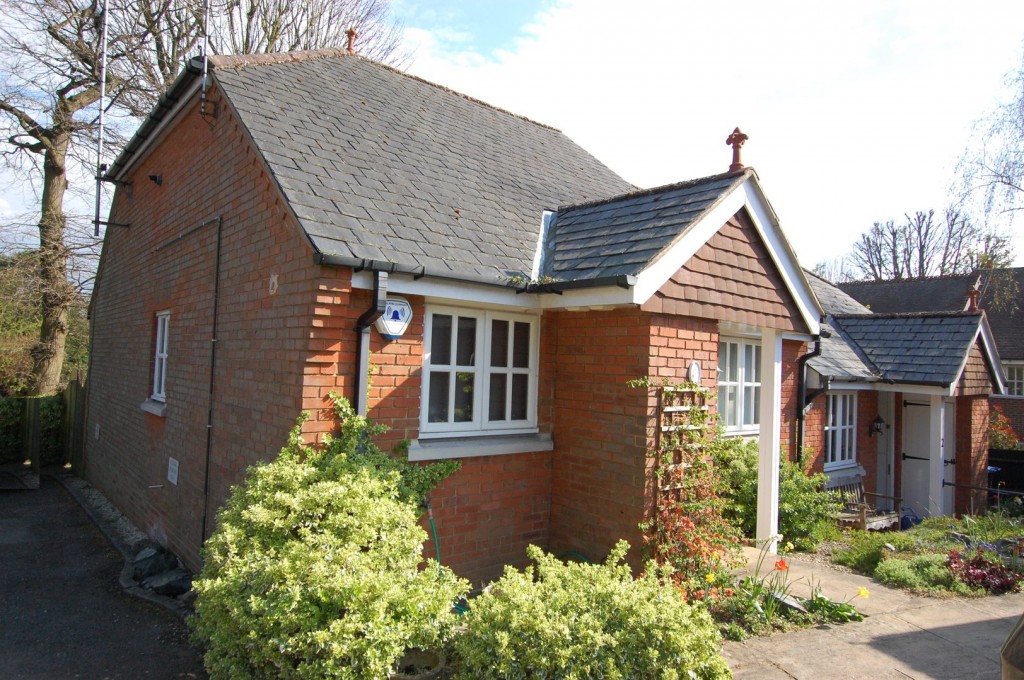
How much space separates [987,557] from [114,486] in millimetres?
12090

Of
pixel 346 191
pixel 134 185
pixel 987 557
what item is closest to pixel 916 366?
pixel 987 557

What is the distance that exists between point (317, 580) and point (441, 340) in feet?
8.99

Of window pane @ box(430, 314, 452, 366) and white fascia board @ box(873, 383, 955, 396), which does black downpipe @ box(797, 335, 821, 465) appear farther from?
window pane @ box(430, 314, 452, 366)

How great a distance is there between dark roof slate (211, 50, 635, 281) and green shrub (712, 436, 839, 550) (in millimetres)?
3958

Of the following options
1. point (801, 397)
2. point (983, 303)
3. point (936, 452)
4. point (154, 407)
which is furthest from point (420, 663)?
point (983, 303)

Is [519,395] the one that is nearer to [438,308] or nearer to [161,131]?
[438,308]

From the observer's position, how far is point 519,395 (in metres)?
6.55

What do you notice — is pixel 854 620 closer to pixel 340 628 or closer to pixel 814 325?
pixel 814 325

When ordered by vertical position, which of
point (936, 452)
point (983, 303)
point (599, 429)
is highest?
point (983, 303)

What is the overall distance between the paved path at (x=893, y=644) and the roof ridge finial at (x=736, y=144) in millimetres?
4155

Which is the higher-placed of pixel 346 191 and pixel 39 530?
pixel 346 191

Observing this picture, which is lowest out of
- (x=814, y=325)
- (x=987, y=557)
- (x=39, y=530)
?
(x=39, y=530)

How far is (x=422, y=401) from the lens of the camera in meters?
5.88

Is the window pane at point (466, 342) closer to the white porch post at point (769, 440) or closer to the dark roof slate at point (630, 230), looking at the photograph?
the dark roof slate at point (630, 230)
